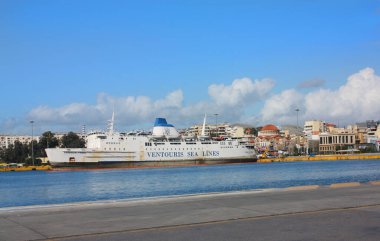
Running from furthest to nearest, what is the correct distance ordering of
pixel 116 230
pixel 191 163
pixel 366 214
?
1. pixel 191 163
2. pixel 366 214
3. pixel 116 230

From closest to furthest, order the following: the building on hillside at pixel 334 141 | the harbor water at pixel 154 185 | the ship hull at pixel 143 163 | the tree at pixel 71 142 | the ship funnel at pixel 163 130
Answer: the harbor water at pixel 154 185 → the ship hull at pixel 143 163 → the ship funnel at pixel 163 130 → the tree at pixel 71 142 → the building on hillside at pixel 334 141

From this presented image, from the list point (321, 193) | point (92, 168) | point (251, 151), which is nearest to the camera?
point (321, 193)

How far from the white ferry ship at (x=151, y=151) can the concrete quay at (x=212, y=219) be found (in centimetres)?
9211

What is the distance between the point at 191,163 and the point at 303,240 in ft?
341

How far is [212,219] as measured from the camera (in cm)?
959

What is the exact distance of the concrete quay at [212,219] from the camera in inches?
312

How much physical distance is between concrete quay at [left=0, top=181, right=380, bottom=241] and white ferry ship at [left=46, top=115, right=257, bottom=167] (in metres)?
92.1

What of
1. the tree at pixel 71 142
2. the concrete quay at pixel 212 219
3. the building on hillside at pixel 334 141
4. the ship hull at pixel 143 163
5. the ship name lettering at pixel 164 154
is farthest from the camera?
the building on hillside at pixel 334 141

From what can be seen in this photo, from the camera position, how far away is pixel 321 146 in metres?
198

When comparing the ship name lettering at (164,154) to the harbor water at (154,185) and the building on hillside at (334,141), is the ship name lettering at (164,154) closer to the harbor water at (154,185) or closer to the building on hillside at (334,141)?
the harbor water at (154,185)

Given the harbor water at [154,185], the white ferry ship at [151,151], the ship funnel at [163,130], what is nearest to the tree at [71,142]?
the white ferry ship at [151,151]

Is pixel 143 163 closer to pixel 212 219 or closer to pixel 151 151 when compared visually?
pixel 151 151

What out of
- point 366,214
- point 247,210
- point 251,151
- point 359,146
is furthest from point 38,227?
point 359,146

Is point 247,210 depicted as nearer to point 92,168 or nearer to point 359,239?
point 359,239
